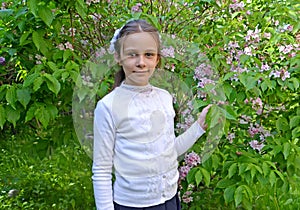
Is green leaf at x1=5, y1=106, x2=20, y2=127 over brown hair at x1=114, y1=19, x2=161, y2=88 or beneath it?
beneath

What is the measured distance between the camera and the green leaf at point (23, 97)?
1837mm

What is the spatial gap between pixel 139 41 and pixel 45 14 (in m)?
0.56

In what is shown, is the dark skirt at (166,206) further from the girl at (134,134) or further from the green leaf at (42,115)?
the green leaf at (42,115)

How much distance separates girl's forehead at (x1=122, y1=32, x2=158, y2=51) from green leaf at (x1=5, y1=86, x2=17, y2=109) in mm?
612

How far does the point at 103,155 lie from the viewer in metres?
1.42

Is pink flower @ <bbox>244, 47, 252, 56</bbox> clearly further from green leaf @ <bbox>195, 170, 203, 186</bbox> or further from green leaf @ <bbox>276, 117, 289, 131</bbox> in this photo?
green leaf @ <bbox>195, 170, 203, 186</bbox>

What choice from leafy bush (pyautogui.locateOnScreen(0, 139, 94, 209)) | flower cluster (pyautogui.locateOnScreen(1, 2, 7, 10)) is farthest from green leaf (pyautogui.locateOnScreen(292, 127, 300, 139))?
flower cluster (pyautogui.locateOnScreen(1, 2, 7, 10))

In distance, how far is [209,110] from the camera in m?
1.61

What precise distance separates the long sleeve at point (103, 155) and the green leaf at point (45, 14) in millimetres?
531

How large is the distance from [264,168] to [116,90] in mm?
809

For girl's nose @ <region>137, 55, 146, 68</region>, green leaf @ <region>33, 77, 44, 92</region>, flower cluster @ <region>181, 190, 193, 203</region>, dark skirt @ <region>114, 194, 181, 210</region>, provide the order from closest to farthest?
1. girl's nose @ <region>137, 55, 146, 68</region>
2. dark skirt @ <region>114, 194, 181, 210</region>
3. green leaf @ <region>33, 77, 44, 92</region>
4. flower cluster @ <region>181, 190, 193, 203</region>

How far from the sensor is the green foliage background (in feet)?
6.16

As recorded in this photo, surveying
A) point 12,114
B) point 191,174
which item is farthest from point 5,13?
point 191,174

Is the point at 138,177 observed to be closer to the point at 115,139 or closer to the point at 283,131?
the point at 115,139
